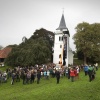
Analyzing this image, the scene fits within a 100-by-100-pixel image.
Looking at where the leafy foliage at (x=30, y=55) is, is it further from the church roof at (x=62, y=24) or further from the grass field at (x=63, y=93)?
the grass field at (x=63, y=93)

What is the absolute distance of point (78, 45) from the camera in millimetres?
62844

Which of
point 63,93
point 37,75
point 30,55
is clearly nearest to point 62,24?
point 30,55

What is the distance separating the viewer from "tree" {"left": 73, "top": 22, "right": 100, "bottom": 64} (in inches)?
2441

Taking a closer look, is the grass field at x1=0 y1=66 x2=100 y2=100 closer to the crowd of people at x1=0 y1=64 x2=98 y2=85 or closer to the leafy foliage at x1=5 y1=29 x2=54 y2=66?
the crowd of people at x1=0 y1=64 x2=98 y2=85

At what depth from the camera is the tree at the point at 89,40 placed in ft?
203

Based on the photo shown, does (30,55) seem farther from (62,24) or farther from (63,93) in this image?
(63,93)

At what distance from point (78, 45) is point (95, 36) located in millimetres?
5728

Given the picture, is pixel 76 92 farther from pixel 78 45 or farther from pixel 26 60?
pixel 78 45

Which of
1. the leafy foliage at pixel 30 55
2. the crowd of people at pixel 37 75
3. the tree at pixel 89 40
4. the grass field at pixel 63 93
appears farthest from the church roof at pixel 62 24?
the grass field at pixel 63 93

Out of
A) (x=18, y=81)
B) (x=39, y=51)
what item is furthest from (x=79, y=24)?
(x=18, y=81)

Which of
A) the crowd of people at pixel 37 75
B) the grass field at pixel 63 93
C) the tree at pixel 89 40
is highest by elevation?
the tree at pixel 89 40

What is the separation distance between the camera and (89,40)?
63438 millimetres

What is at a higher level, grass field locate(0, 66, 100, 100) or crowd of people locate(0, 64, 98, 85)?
crowd of people locate(0, 64, 98, 85)

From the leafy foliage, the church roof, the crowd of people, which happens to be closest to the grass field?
the crowd of people
